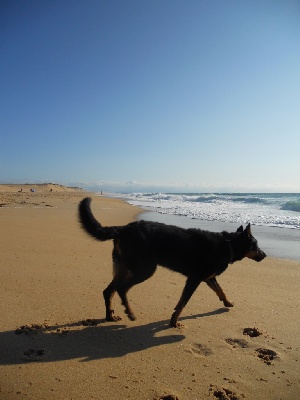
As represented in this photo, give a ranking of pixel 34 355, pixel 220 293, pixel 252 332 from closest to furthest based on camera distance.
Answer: pixel 34 355 → pixel 252 332 → pixel 220 293

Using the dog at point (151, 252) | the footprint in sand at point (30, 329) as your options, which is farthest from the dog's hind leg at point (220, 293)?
the footprint in sand at point (30, 329)

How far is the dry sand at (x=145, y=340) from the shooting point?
235cm

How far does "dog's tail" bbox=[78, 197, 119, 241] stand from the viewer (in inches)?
154

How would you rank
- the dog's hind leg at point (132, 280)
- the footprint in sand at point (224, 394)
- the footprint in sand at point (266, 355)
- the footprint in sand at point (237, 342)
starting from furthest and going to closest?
the dog's hind leg at point (132, 280)
the footprint in sand at point (237, 342)
the footprint in sand at point (266, 355)
the footprint in sand at point (224, 394)

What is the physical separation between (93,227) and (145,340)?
1512mm

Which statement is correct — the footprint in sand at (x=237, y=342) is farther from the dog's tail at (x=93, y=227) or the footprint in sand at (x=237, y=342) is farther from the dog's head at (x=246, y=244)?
the dog's tail at (x=93, y=227)

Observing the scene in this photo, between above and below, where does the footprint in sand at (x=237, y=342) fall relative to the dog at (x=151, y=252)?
below

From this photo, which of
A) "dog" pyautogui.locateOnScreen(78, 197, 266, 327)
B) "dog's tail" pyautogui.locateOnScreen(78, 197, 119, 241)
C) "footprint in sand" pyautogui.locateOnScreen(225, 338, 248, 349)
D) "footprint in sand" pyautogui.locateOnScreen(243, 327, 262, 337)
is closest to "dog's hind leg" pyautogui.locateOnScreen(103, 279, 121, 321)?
"dog" pyautogui.locateOnScreen(78, 197, 266, 327)

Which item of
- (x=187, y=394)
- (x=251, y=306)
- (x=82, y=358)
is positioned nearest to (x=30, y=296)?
(x=82, y=358)

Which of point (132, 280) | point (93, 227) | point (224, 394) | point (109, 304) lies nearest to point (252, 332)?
point (224, 394)

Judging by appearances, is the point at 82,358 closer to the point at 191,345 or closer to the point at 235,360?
the point at 191,345

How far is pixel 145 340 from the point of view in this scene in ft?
10.4

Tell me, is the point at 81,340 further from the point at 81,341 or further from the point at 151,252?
the point at 151,252

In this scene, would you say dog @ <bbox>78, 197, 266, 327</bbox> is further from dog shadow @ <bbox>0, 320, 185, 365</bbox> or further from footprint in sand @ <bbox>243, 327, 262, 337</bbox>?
footprint in sand @ <bbox>243, 327, 262, 337</bbox>
